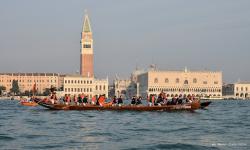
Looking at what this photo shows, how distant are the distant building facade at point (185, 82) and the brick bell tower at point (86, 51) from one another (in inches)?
915

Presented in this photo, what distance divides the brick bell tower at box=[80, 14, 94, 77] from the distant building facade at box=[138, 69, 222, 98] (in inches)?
915

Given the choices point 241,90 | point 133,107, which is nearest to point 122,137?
point 133,107

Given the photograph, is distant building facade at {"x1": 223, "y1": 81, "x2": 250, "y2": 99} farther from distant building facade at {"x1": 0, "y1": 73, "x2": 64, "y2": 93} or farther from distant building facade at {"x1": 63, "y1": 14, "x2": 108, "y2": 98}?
distant building facade at {"x1": 0, "y1": 73, "x2": 64, "y2": 93}

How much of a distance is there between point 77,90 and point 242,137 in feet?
448

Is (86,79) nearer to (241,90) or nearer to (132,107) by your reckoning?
(241,90)

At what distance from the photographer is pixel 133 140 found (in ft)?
72.1

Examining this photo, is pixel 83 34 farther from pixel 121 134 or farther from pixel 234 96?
pixel 121 134

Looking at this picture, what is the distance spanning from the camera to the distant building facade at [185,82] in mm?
178375

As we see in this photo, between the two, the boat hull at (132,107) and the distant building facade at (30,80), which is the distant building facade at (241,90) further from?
the boat hull at (132,107)

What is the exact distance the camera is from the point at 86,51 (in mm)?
A: 165750

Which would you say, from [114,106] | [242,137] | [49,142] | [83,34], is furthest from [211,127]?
[83,34]

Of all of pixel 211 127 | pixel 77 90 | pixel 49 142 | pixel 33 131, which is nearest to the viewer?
pixel 49 142

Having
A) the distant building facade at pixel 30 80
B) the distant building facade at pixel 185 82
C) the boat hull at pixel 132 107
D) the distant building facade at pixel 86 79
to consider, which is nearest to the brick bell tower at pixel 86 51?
the distant building facade at pixel 86 79

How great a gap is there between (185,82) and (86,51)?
118 feet
